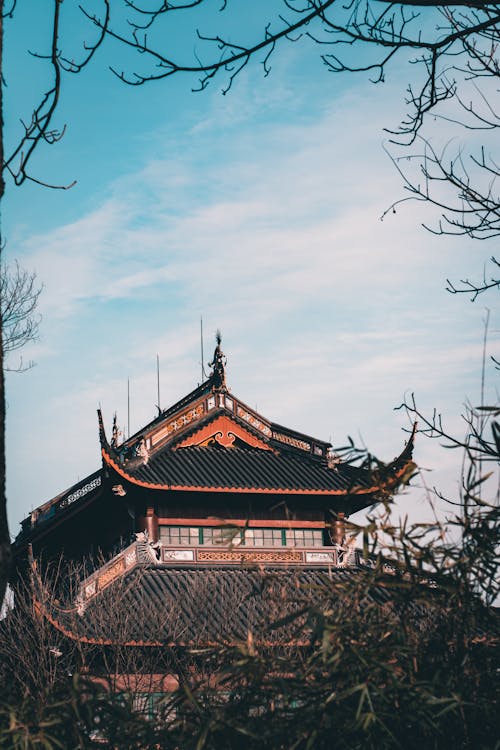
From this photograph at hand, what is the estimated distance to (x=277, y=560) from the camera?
52.5 feet

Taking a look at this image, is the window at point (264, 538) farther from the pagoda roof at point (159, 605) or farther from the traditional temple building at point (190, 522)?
the pagoda roof at point (159, 605)

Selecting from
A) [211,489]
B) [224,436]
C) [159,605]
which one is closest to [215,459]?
[224,436]

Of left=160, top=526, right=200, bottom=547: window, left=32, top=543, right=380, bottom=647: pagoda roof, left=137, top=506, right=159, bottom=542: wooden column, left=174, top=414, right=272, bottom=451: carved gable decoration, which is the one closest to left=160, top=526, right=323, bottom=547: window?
left=160, top=526, right=200, bottom=547: window

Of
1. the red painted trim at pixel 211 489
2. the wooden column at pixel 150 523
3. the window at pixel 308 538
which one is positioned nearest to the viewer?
the red painted trim at pixel 211 489

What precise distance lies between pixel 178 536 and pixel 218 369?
3005mm

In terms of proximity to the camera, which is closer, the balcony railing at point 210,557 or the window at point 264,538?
the balcony railing at point 210,557

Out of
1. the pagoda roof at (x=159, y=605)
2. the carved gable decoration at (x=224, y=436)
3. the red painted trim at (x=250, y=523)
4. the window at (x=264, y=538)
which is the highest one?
the carved gable decoration at (x=224, y=436)

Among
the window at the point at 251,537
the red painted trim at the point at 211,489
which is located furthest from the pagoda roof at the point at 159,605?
the red painted trim at the point at 211,489

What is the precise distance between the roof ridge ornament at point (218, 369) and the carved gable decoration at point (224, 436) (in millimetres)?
545

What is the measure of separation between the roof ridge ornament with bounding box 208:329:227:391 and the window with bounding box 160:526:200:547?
2484mm

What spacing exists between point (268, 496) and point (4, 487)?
470 inches

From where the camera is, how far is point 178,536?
16266 millimetres

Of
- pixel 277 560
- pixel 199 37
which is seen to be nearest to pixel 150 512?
pixel 277 560

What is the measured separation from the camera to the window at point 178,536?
1623cm
